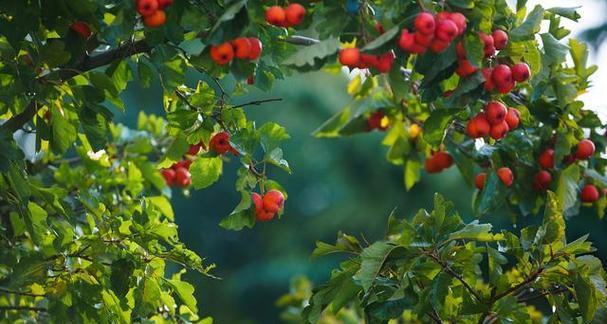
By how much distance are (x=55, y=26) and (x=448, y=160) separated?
4.78ft

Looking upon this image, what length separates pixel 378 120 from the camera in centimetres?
328

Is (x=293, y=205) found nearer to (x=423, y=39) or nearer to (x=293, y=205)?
(x=293, y=205)

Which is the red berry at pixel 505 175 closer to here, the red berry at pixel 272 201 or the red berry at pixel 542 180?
the red berry at pixel 542 180

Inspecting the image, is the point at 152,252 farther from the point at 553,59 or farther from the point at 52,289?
the point at 553,59

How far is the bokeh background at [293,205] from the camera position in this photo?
12.9 meters

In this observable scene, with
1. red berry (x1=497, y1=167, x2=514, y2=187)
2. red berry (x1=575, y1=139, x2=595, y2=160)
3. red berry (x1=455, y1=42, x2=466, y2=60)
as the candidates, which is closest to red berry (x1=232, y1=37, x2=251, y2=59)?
red berry (x1=455, y1=42, x2=466, y2=60)

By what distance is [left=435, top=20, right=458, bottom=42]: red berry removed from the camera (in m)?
1.77

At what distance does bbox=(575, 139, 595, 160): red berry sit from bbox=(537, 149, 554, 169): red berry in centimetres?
7

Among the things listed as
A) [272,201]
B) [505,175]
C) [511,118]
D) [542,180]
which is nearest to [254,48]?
[272,201]

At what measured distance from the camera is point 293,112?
1327cm

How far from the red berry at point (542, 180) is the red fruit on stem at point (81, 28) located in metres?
1.31

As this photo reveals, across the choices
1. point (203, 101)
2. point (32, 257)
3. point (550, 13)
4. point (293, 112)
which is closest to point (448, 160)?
point (550, 13)

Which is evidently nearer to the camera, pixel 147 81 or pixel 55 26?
pixel 55 26

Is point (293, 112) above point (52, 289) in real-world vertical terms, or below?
below
